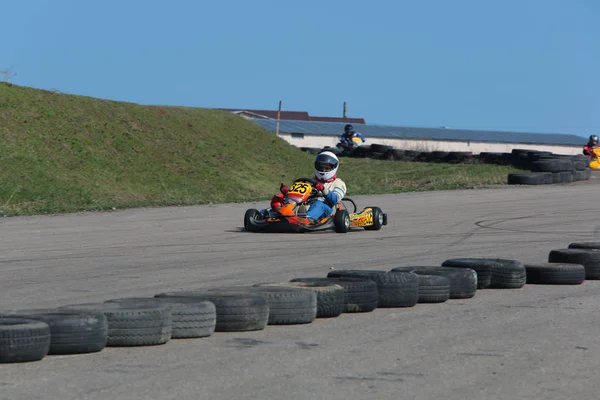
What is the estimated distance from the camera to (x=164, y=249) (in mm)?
12398

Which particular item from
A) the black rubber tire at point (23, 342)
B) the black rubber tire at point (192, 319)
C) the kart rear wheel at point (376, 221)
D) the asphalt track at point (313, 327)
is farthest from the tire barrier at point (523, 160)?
the black rubber tire at point (23, 342)

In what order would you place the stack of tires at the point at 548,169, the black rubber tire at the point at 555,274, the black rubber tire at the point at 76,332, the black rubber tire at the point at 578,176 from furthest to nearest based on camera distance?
the black rubber tire at the point at 578,176 → the stack of tires at the point at 548,169 → the black rubber tire at the point at 555,274 → the black rubber tire at the point at 76,332

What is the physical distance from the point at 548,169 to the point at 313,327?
2258 centimetres

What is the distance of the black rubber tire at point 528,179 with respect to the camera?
27.2 metres

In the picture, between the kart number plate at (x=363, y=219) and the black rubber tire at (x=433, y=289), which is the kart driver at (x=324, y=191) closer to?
the kart number plate at (x=363, y=219)

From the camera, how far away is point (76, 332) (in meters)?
5.85

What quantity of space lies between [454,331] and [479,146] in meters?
64.7

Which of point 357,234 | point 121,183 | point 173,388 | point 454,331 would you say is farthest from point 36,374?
point 121,183

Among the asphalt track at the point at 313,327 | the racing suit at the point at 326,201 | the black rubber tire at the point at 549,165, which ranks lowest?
the asphalt track at the point at 313,327

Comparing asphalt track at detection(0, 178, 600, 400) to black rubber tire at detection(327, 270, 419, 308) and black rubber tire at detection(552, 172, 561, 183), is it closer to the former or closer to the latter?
black rubber tire at detection(327, 270, 419, 308)

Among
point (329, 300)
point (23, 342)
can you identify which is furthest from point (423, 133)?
point (23, 342)

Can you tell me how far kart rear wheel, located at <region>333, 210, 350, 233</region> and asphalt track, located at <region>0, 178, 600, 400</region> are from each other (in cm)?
28

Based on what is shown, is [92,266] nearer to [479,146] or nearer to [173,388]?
[173,388]

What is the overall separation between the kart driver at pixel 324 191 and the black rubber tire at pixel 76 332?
8866 mm
